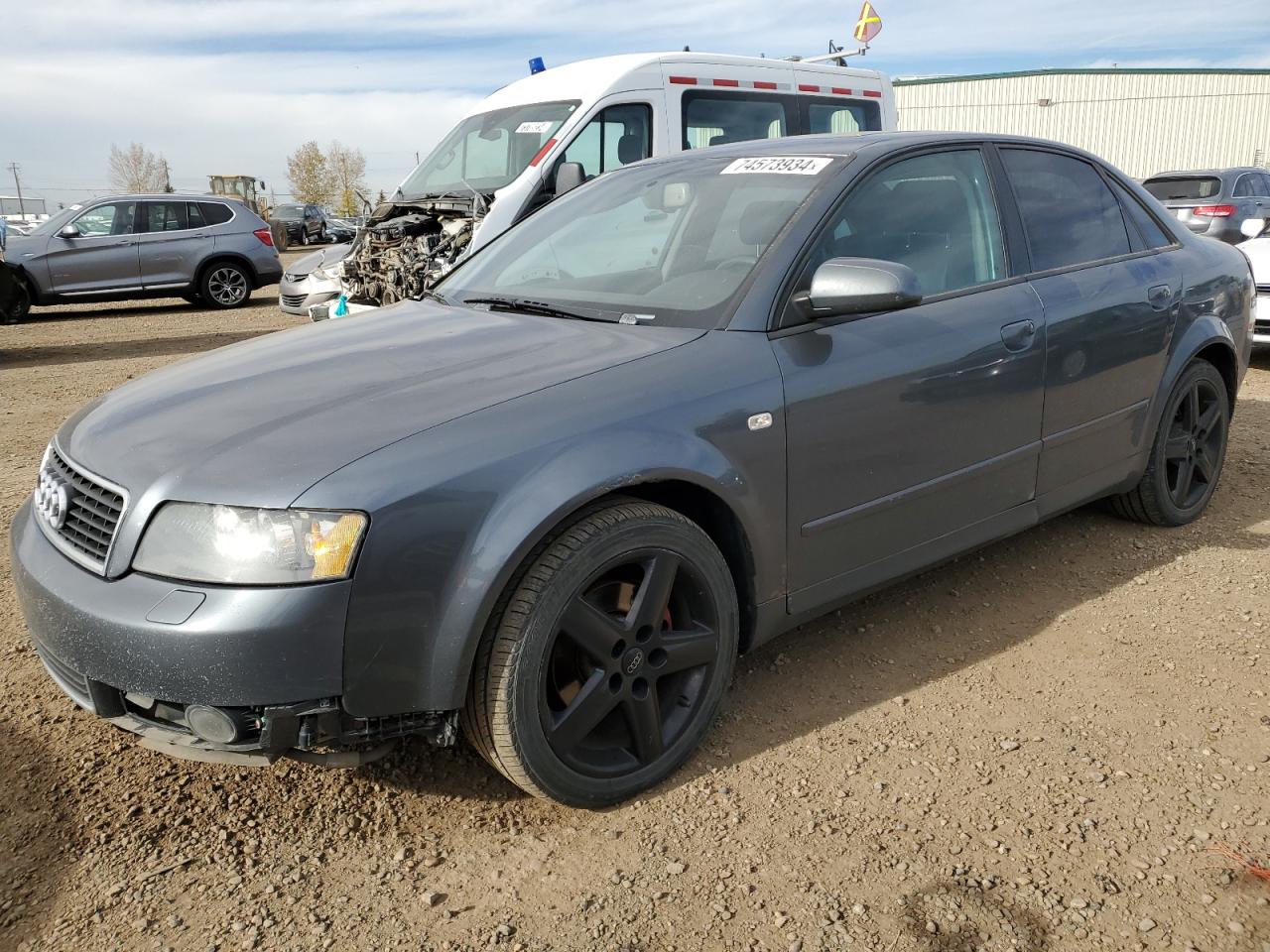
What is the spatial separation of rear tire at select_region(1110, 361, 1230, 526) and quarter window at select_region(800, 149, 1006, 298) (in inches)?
49.8

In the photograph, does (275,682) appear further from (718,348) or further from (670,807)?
(718,348)

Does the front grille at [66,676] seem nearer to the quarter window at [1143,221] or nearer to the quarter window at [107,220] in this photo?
the quarter window at [1143,221]

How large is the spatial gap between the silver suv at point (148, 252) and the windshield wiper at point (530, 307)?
1196 cm

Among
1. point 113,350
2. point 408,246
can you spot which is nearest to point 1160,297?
point 408,246

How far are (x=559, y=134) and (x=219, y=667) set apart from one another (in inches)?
257

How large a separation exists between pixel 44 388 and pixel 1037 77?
35.0 m

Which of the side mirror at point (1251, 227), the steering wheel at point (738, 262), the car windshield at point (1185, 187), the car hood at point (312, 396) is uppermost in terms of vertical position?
the car windshield at point (1185, 187)

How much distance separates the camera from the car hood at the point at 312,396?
2.18 metres

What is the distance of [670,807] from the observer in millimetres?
2521

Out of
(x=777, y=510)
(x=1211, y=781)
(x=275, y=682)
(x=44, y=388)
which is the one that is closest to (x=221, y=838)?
(x=275, y=682)

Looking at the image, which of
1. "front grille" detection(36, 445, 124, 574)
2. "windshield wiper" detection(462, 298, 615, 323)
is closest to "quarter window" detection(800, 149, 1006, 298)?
"windshield wiper" detection(462, 298, 615, 323)

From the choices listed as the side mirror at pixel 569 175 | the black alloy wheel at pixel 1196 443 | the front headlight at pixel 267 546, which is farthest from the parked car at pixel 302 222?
the front headlight at pixel 267 546

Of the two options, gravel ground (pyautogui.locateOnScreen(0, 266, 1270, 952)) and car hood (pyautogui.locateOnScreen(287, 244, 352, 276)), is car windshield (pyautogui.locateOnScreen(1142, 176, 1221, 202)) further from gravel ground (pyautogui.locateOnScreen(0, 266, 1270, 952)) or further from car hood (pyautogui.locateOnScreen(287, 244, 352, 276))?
gravel ground (pyautogui.locateOnScreen(0, 266, 1270, 952))

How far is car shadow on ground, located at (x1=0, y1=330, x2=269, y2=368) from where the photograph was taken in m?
10.1
